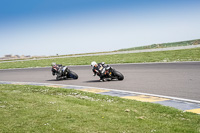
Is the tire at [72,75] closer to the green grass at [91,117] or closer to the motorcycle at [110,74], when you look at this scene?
the motorcycle at [110,74]

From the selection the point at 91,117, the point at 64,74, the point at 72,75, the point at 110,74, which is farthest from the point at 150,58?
the point at 91,117

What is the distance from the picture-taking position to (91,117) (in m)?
6.75

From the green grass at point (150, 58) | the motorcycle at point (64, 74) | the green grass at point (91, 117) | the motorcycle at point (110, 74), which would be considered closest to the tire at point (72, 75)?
the motorcycle at point (64, 74)

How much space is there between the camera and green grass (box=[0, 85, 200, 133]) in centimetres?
588

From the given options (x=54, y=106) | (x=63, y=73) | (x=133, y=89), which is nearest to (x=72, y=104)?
(x=54, y=106)

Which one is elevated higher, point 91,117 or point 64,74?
point 64,74

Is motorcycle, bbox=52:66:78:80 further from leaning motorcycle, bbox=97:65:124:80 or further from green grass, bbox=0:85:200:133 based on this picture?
green grass, bbox=0:85:200:133

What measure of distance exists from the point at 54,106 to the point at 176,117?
3322mm

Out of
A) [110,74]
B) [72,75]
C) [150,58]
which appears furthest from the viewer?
[150,58]

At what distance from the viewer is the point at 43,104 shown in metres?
8.34

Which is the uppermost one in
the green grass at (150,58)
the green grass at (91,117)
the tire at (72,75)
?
the green grass at (150,58)

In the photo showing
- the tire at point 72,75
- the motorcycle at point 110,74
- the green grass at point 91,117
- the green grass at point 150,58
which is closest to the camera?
the green grass at point 91,117

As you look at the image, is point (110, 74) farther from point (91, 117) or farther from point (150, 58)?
point (150, 58)

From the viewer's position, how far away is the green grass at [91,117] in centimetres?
588
